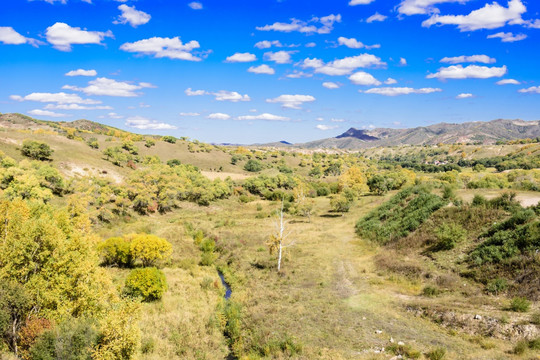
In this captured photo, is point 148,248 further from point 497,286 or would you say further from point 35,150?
point 35,150

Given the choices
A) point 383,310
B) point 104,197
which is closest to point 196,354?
point 383,310

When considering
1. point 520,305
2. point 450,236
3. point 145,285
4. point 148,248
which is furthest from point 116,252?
point 520,305

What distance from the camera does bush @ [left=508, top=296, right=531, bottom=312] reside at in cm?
2344

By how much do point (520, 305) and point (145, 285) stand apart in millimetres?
32203

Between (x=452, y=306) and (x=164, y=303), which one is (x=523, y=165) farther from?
(x=164, y=303)

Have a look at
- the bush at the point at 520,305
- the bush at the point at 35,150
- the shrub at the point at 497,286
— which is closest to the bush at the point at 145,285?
the bush at the point at 520,305

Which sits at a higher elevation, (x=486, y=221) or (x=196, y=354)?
(x=486, y=221)

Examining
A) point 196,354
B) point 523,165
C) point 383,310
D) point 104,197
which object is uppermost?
point 523,165

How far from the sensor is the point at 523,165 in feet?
467

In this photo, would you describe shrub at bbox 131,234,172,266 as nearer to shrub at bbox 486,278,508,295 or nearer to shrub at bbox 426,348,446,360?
shrub at bbox 426,348,446,360

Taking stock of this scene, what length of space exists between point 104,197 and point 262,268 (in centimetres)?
3816

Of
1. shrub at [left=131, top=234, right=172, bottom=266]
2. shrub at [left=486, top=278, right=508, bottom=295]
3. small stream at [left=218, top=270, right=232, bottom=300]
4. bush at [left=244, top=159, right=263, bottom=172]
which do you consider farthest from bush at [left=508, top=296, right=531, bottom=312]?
bush at [left=244, top=159, right=263, bottom=172]

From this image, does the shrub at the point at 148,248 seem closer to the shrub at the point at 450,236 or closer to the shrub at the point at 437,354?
the shrub at the point at 437,354

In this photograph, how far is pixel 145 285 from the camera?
3206cm
